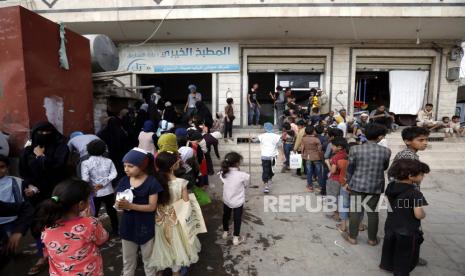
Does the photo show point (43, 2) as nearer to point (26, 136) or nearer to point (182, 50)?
point (182, 50)

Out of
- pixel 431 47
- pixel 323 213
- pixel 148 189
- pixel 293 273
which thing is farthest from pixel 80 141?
pixel 431 47

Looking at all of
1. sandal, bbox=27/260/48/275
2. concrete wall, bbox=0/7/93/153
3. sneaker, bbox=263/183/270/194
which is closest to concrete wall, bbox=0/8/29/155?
concrete wall, bbox=0/7/93/153

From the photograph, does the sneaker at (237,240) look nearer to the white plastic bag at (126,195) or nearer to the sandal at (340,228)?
the sandal at (340,228)

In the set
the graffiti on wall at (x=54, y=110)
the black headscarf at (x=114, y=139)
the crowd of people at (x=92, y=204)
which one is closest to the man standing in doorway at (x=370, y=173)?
the crowd of people at (x=92, y=204)

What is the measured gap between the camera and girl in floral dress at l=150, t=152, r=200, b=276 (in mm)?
2680

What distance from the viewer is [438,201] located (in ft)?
18.1

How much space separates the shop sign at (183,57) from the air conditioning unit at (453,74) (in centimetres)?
806

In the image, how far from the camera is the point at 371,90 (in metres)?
13.1

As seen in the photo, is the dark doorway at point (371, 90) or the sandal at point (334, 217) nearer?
the sandal at point (334, 217)

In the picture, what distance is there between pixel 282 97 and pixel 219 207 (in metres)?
6.49

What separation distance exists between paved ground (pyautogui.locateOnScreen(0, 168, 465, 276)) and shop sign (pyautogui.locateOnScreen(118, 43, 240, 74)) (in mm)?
6912

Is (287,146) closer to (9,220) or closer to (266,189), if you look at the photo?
(266,189)

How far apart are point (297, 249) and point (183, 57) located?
8.78 m

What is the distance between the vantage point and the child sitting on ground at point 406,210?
2695 millimetres
